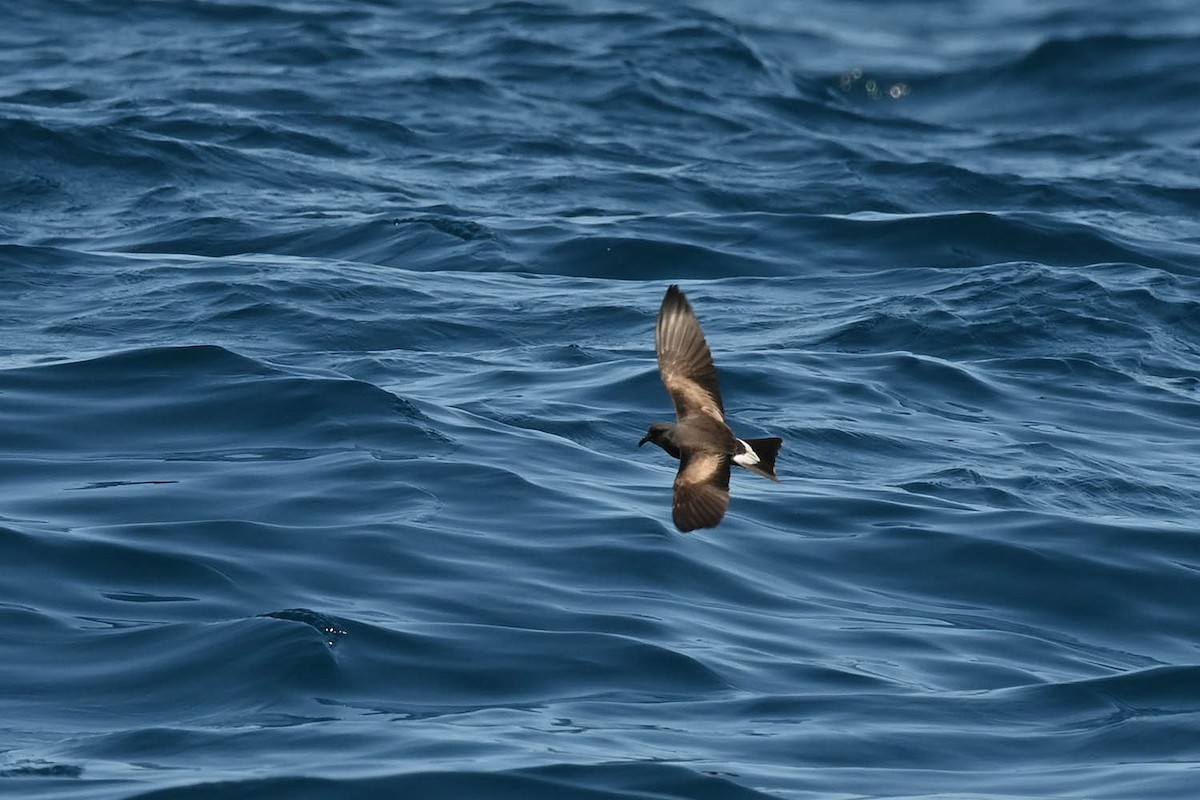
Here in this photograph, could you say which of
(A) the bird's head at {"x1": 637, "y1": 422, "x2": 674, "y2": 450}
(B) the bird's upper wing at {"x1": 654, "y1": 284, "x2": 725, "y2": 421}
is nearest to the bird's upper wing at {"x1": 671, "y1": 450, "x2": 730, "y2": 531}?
(A) the bird's head at {"x1": 637, "y1": 422, "x2": 674, "y2": 450}

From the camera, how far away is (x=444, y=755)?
6.91 metres

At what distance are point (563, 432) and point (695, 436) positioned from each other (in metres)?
3.58

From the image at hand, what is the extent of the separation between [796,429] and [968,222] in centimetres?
479

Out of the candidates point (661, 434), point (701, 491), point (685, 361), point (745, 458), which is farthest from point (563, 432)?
point (701, 491)

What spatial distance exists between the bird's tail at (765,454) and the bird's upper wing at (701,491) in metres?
0.11

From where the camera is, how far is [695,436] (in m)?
7.07

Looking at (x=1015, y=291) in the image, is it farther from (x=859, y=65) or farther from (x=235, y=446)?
(x=859, y=65)

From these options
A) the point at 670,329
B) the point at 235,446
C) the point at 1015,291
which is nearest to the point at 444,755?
the point at 670,329

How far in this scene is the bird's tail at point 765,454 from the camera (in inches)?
273

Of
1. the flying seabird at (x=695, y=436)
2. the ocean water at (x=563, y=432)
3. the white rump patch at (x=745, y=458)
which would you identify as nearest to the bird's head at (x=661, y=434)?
the flying seabird at (x=695, y=436)

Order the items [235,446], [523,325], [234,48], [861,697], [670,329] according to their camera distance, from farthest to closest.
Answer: [234,48], [523,325], [235,446], [861,697], [670,329]

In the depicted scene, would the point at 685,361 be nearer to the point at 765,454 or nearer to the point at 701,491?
the point at 765,454

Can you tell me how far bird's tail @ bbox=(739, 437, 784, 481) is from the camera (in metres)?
6.93

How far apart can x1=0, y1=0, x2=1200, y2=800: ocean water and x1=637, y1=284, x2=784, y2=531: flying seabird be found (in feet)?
3.20
